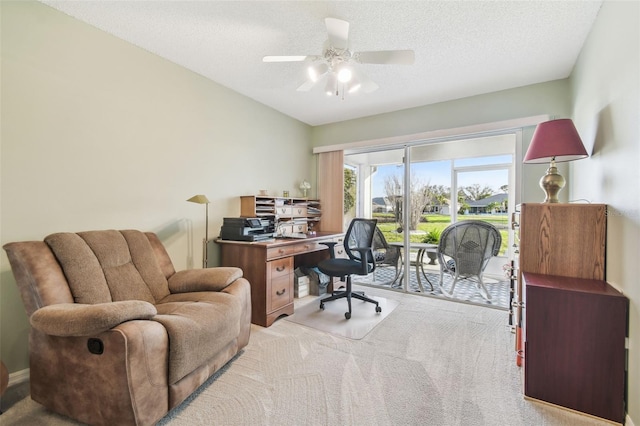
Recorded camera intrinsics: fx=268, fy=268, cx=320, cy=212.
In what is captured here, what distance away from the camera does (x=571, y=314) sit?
1497mm

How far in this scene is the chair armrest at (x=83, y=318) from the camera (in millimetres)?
1234

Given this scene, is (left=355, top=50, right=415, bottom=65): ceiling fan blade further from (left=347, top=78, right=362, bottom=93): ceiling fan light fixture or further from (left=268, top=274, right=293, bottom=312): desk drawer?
(left=268, top=274, right=293, bottom=312): desk drawer

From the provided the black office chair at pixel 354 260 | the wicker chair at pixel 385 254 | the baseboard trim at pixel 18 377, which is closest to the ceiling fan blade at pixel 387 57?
the black office chair at pixel 354 260

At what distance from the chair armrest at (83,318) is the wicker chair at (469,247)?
Answer: 3.43 metres

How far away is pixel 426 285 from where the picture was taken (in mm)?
3910

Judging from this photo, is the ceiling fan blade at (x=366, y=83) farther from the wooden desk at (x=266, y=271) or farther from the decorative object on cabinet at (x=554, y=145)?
the wooden desk at (x=266, y=271)

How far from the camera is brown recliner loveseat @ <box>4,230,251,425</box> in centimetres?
126

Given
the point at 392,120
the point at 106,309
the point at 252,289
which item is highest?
the point at 392,120

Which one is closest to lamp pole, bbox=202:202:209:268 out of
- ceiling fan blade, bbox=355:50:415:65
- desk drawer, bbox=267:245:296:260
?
desk drawer, bbox=267:245:296:260

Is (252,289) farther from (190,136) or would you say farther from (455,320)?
(455,320)

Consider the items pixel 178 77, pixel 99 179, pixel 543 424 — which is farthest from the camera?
pixel 178 77

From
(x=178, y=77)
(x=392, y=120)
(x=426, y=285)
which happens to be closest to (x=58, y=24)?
(x=178, y=77)

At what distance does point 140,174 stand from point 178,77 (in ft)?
3.41

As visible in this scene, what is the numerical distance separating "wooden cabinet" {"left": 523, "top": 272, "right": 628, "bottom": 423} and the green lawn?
203 centimetres
